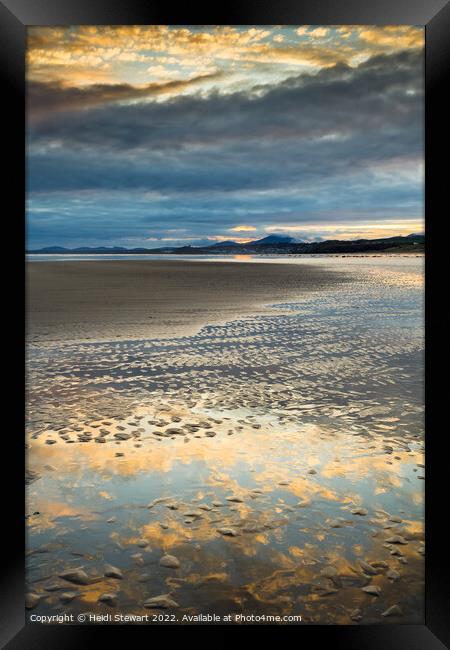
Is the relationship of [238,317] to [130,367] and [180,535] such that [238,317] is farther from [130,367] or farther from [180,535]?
[180,535]

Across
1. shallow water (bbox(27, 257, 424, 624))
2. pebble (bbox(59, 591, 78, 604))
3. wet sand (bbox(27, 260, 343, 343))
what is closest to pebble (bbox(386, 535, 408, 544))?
shallow water (bbox(27, 257, 424, 624))

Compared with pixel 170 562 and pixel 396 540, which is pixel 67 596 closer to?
pixel 170 562

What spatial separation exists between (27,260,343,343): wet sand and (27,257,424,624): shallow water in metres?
2.94

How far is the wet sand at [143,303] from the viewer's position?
12.0 m

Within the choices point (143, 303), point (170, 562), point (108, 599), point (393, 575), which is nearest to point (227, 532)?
point (170, 562)

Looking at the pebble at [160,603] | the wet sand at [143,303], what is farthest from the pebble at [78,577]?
the wet sand at [143,303]

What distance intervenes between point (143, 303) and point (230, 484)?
1275 cm

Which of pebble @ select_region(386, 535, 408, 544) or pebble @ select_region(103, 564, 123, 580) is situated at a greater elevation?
pebble @ select_region(386, 535, 408, 544)

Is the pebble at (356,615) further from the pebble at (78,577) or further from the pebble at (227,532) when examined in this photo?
the pebble at (78,577)

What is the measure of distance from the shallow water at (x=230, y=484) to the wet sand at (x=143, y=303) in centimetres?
294

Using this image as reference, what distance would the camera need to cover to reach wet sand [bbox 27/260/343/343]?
39.4 feet

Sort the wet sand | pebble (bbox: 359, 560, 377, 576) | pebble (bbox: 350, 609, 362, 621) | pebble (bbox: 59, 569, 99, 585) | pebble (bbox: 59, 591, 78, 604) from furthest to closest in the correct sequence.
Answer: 1. the wet sand
2. pebble (bbox: 359, 560, 377, 576)
3. pebble (bbox: 59, 569, 99, 585)
4. pebble (bbox: 59, 591, 78, 604)
5. pebble (bbox: 350, 609, 362, 621)

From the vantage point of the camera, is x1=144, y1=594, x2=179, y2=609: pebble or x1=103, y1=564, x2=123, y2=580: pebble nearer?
x1=144, y1=594, x2=179, y2=609: pebble

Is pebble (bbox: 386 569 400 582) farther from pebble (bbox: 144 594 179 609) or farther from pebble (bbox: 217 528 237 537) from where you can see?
pebble (bbox: 144 594 179 609)
